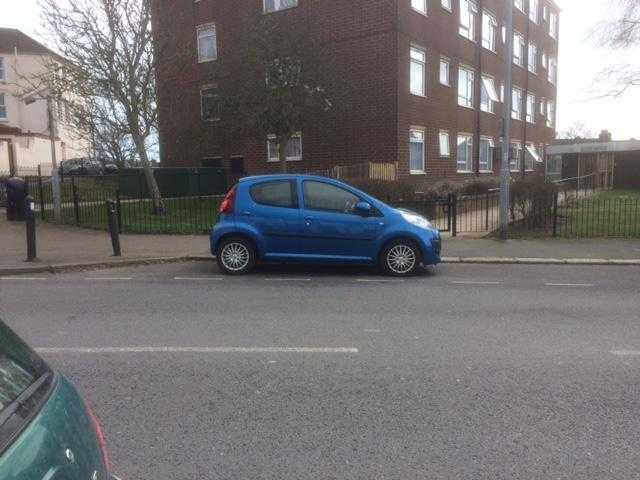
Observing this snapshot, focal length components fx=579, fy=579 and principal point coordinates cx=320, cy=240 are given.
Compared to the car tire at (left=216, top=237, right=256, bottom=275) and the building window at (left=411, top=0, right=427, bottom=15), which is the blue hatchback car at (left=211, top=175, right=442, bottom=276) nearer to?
the car tire at (left=216, top=237, right=256, bottom=275)

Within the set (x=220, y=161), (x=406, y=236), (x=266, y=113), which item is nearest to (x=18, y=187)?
(x=266, y=113)

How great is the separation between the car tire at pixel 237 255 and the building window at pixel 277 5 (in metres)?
14.6

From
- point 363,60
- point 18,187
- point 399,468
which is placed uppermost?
point 363,60

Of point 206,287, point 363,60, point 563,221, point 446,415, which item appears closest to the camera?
point 446,415

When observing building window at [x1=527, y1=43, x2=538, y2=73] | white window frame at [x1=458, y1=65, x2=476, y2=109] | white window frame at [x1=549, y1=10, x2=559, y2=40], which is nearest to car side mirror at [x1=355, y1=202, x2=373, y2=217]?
white window frame at [x1=458, y1=65, x2=476, y2=109]

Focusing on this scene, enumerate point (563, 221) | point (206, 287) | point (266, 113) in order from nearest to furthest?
point (206, 287), point (563, 221), point (266, 113)

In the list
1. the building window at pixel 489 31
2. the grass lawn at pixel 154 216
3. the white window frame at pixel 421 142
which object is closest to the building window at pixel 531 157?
the building window at pixel 489 31

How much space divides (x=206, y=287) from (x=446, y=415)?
544cm

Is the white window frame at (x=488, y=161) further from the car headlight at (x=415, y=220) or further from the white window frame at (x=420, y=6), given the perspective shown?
the car headlight at (x=415, y=220)

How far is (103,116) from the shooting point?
17.0m

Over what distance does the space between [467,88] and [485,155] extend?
358cm

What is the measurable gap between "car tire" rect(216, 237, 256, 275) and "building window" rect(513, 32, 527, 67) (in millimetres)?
27447

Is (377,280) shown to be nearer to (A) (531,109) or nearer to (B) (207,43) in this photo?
(B) (207,43)

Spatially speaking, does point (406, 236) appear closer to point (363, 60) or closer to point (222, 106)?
point (222, 106)
